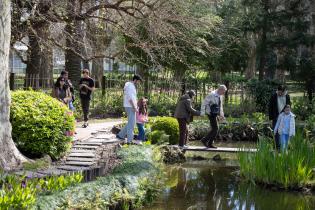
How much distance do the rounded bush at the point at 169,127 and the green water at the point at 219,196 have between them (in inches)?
100

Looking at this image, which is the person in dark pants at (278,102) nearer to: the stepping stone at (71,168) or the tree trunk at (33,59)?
the stepping stone at (71,168)

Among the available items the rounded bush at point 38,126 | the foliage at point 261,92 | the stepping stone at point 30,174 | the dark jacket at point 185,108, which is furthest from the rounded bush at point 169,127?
the foliage at point 261,92

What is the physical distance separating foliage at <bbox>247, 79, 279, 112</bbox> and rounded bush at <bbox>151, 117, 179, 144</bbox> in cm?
832

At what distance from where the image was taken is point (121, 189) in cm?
895

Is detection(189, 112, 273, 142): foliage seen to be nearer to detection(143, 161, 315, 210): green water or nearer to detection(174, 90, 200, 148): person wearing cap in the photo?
detection(174, 90, 200, 148): person wearing cap

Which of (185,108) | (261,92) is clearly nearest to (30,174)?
(185,108)

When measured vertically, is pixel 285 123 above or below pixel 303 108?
below

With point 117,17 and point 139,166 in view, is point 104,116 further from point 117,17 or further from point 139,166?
point 139,166

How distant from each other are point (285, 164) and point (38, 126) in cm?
487

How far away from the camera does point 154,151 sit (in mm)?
12219

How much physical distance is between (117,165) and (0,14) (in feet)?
11.5

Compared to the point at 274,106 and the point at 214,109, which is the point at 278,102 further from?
the point at 214,109

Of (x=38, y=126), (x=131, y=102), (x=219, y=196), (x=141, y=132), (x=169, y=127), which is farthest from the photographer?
(x=169, y=127)

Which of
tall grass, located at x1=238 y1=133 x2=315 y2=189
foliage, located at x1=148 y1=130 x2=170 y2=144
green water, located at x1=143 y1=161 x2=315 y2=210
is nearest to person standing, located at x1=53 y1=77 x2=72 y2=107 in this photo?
foliage, located at x1=148 y1=130 x2=170 y2=144
